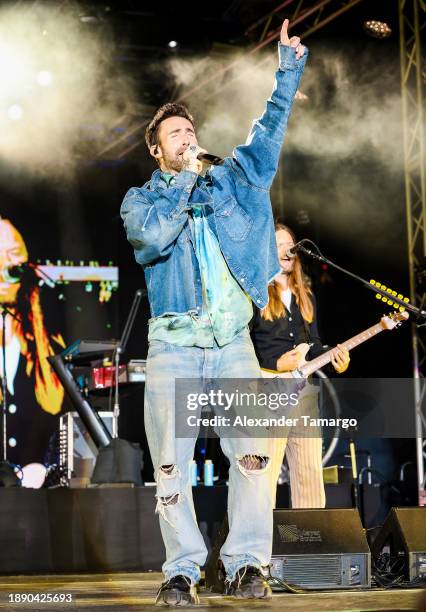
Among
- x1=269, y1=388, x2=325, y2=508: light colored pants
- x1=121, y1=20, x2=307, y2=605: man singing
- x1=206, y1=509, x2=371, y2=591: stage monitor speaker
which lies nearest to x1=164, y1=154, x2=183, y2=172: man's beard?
x1=121, y1=20, x2=307, y2=605: man singing

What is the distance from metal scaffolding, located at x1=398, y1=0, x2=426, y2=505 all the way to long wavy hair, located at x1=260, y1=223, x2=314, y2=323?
2796mm

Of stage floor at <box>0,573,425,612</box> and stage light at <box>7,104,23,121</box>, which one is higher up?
stage light at <box>7,104,23,121</box>

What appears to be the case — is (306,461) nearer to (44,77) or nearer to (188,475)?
(188,475)

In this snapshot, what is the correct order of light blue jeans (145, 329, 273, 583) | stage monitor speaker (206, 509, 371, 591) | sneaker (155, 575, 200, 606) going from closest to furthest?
sneaker (155, 575, 200, 606) → light blue jeans (145, 329, 273, 583) → stage monitor speaker (206, 509, 371, 591)

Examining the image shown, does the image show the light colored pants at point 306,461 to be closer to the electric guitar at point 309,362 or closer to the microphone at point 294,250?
the electric guitar at point 309,362

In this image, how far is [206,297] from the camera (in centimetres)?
317

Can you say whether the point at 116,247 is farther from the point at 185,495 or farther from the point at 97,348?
the point at 185,495

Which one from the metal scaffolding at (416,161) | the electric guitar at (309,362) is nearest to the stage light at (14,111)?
the metal scaffolding at (416,161)

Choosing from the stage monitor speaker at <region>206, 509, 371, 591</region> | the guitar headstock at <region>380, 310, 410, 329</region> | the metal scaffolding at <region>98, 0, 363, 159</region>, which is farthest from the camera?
the metal scaffolding at <region>98, 0, 363, 159</region>

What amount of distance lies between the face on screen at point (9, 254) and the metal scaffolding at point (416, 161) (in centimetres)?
522

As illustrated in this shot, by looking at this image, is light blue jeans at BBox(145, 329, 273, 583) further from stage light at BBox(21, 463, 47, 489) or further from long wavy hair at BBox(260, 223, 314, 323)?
stage light at BBox(21, 463, 47, 489)

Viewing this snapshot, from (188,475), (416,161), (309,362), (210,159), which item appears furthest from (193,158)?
(416,161)

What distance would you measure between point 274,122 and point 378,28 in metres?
5.85

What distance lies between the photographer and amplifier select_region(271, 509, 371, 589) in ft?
12.2
